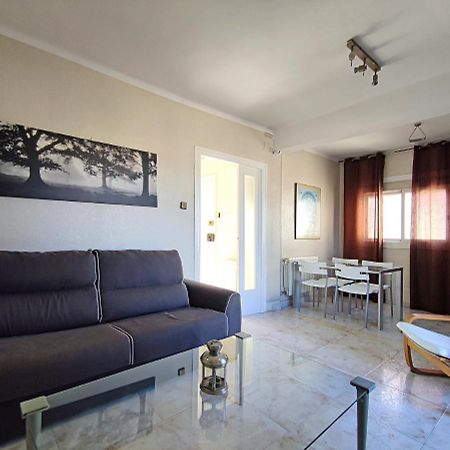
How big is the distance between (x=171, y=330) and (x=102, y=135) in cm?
181

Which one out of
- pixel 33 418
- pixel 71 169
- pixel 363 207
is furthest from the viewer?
pixel 363 207

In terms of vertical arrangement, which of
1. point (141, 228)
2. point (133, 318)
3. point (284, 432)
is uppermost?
point (141, 228)

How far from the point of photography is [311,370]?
1.71m

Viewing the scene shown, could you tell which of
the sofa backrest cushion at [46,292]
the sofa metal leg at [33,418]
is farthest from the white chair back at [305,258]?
the sofa metal leg at [33,418]

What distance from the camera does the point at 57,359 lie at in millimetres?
1593

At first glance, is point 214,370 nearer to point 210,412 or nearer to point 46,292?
point 210,412

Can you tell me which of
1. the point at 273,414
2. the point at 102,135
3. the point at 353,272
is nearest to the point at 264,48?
the point at 102,135

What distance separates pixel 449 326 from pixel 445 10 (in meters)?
3.39

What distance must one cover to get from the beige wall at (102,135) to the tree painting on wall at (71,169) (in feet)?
0.23

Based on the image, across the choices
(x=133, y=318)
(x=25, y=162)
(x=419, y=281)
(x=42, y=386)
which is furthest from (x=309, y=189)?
(x=42, y=386)

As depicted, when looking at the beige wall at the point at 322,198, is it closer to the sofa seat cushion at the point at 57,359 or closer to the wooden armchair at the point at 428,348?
the wooden armchair at the point at 428,348

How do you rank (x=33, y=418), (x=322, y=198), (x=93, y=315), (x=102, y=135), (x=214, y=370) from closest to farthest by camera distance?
(x=33, y=418)
(x=214, y=370)
(x=93, y=315)
(x=102, y=135)
(x=322, y=198)

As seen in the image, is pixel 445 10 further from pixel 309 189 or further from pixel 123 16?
pixel 309 189

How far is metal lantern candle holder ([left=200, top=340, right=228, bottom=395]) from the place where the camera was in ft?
5.01
